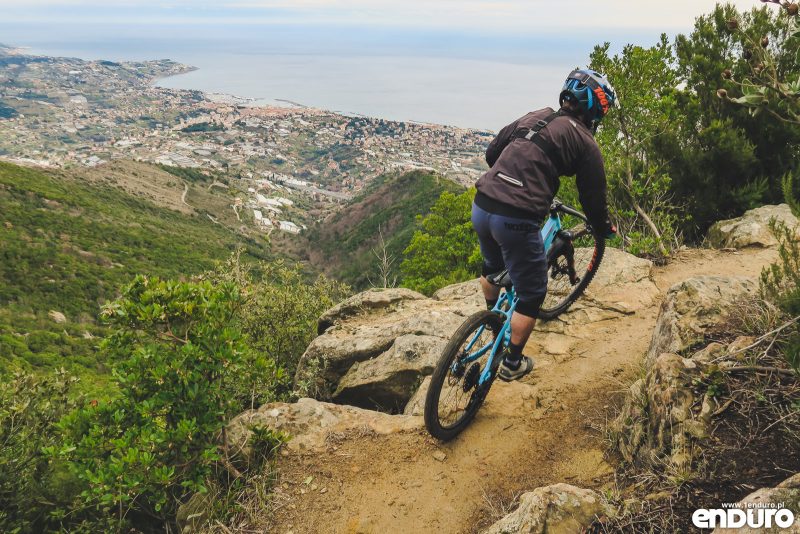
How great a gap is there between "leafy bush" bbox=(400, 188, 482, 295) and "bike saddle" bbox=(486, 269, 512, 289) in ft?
67.0

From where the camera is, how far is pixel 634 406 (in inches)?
143

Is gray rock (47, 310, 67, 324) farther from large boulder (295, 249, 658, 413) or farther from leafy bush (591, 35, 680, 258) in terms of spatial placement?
leafy bush (591, 35, 680, 258)

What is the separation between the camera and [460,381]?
426cm

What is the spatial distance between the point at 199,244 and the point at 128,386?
6747cm

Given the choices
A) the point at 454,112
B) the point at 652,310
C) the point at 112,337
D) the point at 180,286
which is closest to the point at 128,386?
the point at 112,337

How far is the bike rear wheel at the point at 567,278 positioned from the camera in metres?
5.91

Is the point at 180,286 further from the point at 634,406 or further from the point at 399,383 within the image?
the point at 634,406

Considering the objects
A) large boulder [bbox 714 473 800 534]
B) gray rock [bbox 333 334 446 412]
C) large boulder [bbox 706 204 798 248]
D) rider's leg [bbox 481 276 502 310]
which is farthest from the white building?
large boulder [bbox 714 473 800 534]

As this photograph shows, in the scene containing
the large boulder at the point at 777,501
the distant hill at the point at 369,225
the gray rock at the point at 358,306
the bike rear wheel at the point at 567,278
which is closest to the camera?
the large boulder at the point at 777,501

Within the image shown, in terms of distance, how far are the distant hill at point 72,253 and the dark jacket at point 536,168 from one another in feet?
93.8

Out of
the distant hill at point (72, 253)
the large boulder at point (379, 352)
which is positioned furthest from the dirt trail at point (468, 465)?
the distant hill at point (72, 253)

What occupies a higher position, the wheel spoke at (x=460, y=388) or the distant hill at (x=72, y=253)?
the wheel spoke at (x=460, y=388)

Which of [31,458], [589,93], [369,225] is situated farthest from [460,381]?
[369,225]

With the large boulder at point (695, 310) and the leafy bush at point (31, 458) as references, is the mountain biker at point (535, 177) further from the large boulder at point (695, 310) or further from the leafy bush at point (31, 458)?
the leafy bush at point (31, 458)
